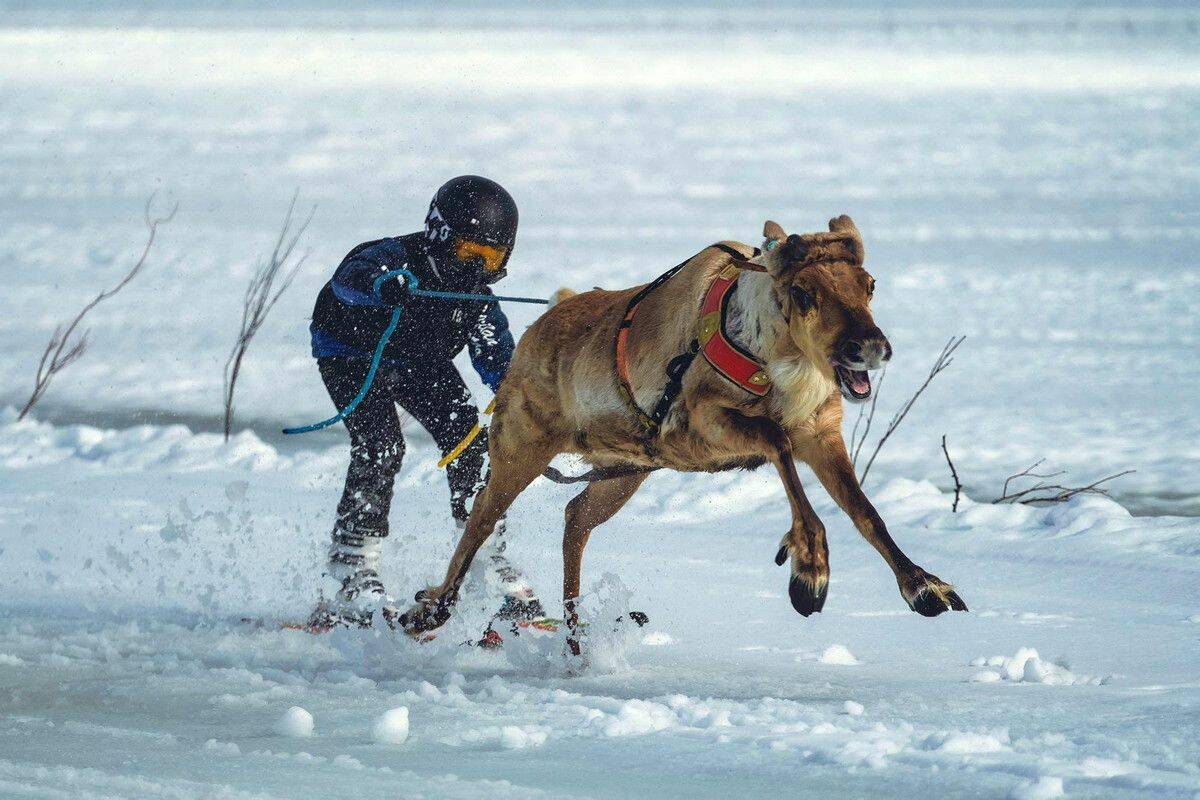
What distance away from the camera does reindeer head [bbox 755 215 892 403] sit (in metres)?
3.63

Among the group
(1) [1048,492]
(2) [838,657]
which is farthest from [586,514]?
(1) [1048,492]

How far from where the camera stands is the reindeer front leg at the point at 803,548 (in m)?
3.87

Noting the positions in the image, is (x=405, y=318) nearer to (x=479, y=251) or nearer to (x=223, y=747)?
(x=479, y=251)

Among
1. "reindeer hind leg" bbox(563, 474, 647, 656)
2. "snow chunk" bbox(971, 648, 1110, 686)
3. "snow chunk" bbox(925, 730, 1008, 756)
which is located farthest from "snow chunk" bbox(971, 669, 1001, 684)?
"reindeer hind leg" bbox(563, 474, 647, 656)

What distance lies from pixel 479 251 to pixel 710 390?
1.20m

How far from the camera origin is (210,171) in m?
19.5

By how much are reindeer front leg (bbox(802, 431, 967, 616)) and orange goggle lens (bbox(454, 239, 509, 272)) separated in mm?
1460

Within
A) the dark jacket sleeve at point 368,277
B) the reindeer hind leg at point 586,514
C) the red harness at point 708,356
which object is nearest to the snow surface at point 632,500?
the reindeer hind leg at point 586,514

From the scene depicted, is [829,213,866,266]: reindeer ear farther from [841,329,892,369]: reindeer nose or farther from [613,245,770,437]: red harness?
[613,245,770,437]: red harness

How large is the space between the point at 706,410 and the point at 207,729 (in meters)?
1.58

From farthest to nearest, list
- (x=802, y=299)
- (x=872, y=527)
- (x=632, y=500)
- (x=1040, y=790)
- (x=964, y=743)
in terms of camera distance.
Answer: (x=632, y=500) < (x=872, y=527) < (x=802, y=299) < (x=964, y=743) < (x=1040, y=790)

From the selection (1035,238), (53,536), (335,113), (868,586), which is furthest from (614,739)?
(335,113)

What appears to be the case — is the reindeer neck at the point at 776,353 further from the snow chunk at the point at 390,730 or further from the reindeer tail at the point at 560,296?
the snow chunk at the point at 390,730

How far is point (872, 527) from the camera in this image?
395cm
